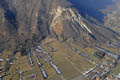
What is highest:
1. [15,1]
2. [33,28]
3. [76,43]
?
[15,1]

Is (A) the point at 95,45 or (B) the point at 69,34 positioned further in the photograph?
(B) the point at 69,34

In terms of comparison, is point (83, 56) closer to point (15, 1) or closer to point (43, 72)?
point (43, 72)

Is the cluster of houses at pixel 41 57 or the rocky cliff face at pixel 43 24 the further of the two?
the rocky cliff face at pixel 43 24

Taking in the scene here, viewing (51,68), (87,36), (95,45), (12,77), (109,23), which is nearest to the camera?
(12,77)

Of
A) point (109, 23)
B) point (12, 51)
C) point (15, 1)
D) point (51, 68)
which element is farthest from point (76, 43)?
point (15, 1)

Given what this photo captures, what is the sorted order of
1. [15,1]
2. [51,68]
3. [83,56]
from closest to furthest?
[51,68] < [83,56] < [15,1]

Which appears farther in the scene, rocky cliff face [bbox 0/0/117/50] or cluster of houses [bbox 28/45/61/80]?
rocky cliff face [bbox 0/0/117/50]

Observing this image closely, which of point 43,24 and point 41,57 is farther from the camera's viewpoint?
point 43,24

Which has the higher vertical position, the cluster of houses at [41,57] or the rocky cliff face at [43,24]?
the rocky cliff face at [43,24]
